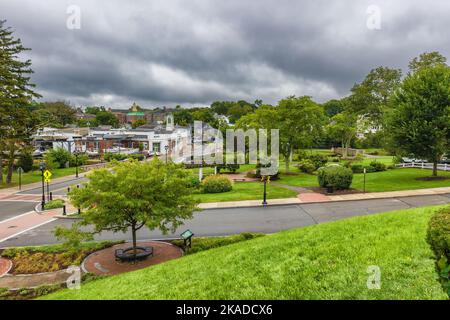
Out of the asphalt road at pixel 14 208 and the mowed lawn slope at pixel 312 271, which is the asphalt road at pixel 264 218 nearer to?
the asphalt road at pixel 14 208

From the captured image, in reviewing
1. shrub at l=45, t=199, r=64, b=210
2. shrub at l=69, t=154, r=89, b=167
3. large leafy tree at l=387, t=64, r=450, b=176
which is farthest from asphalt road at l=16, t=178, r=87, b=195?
large leafy tree at l=387, t=64, r=450, b=176

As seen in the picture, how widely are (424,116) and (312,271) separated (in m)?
24.9

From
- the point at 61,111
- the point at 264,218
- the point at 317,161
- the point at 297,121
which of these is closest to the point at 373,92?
the point at 317,161

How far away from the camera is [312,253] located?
837 centimetres

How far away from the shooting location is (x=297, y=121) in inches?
1535

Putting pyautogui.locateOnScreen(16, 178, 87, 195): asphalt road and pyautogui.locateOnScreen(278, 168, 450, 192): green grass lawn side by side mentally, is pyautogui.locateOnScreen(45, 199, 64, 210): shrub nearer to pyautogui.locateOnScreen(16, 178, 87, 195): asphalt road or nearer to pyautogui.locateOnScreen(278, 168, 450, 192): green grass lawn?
pyautogui.locateOnScreen(16, 178, 87, 195): asphalt road

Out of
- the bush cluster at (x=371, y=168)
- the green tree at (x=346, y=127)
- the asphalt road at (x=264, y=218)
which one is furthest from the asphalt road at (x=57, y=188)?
the green tree at (x=346, y=127)

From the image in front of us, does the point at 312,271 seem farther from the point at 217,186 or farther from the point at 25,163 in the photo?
the point at 25,163

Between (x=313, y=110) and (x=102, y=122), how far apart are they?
118938 millimetres

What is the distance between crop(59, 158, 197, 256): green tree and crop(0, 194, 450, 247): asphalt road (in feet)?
11.8

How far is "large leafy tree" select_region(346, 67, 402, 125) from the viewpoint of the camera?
2294 inches

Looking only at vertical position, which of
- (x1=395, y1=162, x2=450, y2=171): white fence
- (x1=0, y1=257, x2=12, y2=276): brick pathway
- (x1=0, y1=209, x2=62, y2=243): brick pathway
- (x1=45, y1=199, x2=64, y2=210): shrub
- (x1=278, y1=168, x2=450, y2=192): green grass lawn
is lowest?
(x1=0, y1=257, x2=12, y2=276): brick pathway
